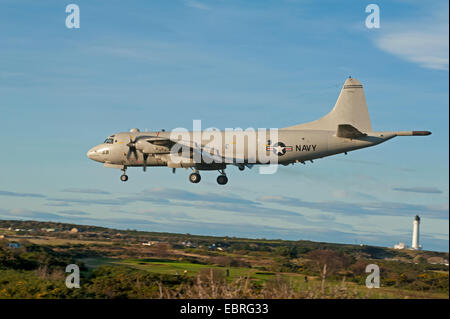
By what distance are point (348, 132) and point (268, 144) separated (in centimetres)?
682

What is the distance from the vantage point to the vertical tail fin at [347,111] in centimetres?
4922

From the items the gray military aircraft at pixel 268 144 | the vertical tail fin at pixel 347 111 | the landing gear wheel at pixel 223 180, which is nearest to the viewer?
the gray military aircraft at pixel 268 144

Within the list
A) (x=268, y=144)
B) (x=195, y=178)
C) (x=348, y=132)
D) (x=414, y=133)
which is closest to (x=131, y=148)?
(x=195, y=178)

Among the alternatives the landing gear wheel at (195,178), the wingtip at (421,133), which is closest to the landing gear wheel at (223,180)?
the landing gear wheel at (195,178)

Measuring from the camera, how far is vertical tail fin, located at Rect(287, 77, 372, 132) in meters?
49.2

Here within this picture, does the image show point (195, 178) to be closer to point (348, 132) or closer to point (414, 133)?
point (348, 132)

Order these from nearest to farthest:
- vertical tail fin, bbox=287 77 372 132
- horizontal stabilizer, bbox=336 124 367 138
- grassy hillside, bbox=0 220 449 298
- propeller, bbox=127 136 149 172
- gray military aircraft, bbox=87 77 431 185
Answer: grassy hillside, bbox=0 220 449 298
horizontal stabilizer, bbox=336 124 367 138
gray military aircraft, bbox=87 77 431 185
vertical tail fin, bbox=287 77 372 132
propeller, bbox=127 136 149 172

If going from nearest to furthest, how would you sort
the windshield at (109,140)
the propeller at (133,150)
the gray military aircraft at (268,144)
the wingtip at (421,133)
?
the wingtip at (421,133), the gray military aircraft at (268,144), the propeller at (133,150), the windshield at (109,140)

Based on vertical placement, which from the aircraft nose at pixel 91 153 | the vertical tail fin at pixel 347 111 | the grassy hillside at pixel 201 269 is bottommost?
the grassy hillside at pixel 201 269

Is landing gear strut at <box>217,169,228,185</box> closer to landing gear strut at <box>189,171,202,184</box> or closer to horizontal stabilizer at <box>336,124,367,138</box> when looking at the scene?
landing gear strut at <box>189,171,202,184</box>

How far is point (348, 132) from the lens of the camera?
46406mm

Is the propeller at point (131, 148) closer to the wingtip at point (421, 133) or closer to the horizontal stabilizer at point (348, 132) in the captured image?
the horizontal stabilizer at point (348, 132)

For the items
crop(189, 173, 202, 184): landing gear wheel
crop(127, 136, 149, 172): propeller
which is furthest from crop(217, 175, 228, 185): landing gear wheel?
crop(127, 136, 149, 172): propeller
